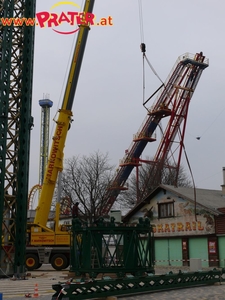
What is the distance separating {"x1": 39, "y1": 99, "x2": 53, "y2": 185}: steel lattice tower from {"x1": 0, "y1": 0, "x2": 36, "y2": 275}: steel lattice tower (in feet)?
178

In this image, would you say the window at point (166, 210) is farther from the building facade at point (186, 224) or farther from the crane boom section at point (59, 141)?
the crane boom section at point (59, 141)

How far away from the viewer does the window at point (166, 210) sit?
110 feet

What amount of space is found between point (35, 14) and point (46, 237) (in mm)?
13340

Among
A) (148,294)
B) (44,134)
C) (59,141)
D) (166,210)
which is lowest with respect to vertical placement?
(148,294)

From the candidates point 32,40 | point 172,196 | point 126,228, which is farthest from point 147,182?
point 126,228

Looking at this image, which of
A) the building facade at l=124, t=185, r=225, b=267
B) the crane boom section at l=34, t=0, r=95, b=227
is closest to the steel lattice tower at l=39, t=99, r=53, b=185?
the building facade at l=124, t=185, r=225, b=267

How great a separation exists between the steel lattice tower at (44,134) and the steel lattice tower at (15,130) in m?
54.3

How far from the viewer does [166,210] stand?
33.9m

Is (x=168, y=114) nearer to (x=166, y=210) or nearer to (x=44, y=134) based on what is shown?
(x=166, y=210)

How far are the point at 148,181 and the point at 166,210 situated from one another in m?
18.7

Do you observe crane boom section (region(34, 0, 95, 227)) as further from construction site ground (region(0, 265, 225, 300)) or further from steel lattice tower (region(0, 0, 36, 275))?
construction site ground (region(0, 265, 225, 300))

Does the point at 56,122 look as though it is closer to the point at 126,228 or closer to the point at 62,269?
the point at 62,269

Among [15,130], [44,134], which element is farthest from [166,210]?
[44,134]

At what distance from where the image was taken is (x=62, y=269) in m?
27.2
